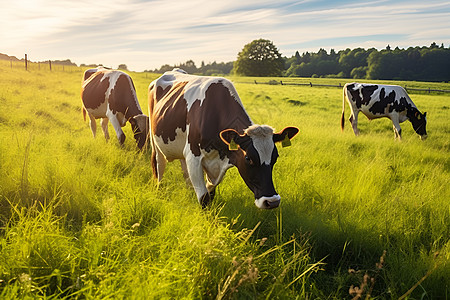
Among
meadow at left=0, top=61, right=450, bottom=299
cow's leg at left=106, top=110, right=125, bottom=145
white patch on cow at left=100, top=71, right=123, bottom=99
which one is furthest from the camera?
white patch on cow at left=100, top=71, right=123, bottom=99

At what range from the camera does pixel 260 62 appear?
5831cm

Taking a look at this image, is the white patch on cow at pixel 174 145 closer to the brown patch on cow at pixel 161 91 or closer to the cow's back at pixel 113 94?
the brown patch on cow at pixel 161 91

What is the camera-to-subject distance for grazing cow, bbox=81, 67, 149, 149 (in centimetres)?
746

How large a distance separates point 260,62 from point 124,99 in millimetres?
53360

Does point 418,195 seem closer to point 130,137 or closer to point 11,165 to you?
point 11,165

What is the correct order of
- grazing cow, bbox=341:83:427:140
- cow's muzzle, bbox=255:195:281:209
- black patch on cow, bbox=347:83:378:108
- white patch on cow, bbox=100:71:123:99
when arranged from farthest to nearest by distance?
black patch on cow, bbox=347:83:378:108 < grazing cow, bbox=341:83:427:140 < white patch on cow, bbox=100:71:123:99 < cow's muzzle, bbox=255:195:281:209

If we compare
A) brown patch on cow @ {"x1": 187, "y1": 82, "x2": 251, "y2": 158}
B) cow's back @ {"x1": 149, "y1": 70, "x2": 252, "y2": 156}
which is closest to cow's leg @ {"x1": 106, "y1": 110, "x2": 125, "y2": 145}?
cow's back @ {"x1": 149, "y1": 70, "x2": 252, "y2": 156}

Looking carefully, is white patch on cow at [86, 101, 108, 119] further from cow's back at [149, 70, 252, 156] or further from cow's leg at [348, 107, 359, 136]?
cow's leg at [348, 107, 359, 136]

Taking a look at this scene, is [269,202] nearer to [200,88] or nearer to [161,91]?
[200,88]

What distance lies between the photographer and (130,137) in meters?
8.11

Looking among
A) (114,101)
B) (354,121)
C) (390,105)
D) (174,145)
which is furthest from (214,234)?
(390,105)

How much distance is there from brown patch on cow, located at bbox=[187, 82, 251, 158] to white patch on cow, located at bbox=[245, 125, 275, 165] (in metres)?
0.36

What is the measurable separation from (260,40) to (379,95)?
54199 millimetres

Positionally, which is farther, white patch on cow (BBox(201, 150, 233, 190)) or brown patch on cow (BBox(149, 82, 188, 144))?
brown patch on cow (BBox(149, 82, 188, 144))
